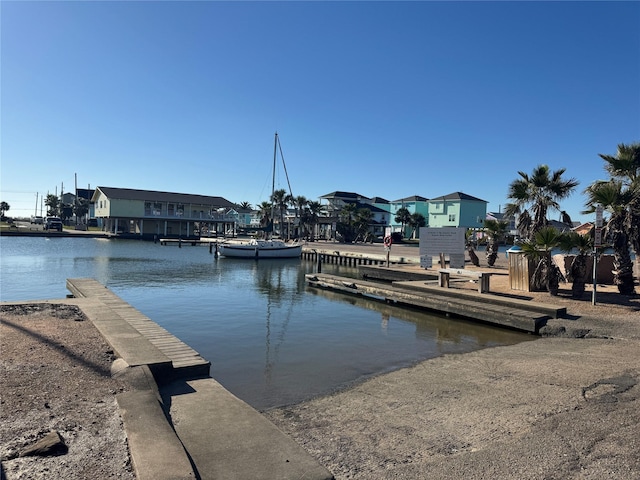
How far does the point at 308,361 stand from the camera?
1074cm

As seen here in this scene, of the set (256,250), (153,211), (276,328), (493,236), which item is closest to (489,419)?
(276,328)

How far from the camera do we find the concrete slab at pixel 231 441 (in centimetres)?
429

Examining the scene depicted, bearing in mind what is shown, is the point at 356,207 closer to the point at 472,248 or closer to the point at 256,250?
the point at 256,250

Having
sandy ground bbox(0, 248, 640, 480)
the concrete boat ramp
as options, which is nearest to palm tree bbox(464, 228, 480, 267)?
sandy ground bbox(0, 248, 640, 480)

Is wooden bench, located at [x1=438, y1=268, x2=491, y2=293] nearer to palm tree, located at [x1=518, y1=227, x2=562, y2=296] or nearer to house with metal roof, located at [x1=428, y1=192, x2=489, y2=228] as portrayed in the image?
palm tree, located at [x1=518, y1=227, x2=562, y2=296]

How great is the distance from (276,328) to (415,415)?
339 inches

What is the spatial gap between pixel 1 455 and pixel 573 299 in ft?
51.3

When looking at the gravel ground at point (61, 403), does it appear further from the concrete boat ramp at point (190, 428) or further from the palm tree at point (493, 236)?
the palm tree at point (493, 236)

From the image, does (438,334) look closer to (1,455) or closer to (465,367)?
(465,367)

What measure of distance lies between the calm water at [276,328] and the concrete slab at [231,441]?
1.65m

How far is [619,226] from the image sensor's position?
14.8 m

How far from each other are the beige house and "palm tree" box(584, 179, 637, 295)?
68.7 metres

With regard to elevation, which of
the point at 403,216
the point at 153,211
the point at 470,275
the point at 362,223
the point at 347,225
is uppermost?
the point at 403,216

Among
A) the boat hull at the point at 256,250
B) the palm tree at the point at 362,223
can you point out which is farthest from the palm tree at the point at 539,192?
the palm tree at the point at 362,223
